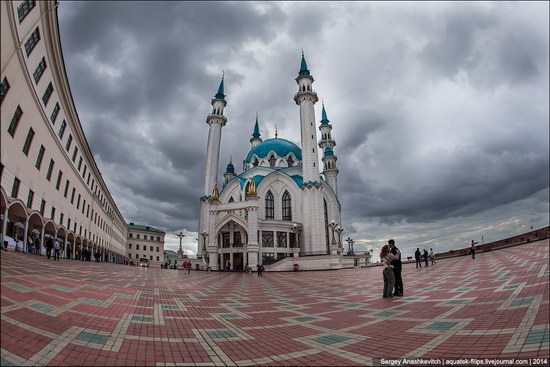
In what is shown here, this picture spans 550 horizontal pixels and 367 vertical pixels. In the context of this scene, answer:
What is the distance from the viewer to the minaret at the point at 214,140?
54500mm

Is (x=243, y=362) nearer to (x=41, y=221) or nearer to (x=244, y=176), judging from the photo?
(x=41, y=221)

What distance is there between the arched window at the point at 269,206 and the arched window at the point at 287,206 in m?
2.02

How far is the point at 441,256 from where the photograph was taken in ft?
116

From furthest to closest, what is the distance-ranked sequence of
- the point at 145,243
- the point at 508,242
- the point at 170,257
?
the point at 170,257, the point at 145,243, the point at 508,242

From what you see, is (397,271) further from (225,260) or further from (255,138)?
(255,138)

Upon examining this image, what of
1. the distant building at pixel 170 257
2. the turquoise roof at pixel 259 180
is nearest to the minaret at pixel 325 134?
the turquoise roof at pixel 259 180

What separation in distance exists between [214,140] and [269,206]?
57.5 ft

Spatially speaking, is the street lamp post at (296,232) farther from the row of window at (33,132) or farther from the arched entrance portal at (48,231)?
the arched entrance portal at (48,231)

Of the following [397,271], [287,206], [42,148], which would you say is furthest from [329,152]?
[397,271]

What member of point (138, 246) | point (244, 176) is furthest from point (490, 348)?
point (138, 246)

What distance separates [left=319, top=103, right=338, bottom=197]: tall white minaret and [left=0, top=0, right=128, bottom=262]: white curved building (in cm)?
4428

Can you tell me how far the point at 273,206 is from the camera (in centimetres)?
5150

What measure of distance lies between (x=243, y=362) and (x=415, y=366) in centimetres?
215

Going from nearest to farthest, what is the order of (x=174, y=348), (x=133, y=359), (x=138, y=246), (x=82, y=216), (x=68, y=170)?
(x=133, y=359), (x=174, y=348), (x=68, y=170), (x=82, y=216), (x=138, y=246)
